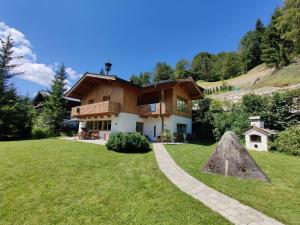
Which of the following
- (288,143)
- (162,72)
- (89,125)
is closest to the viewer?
(288,143)

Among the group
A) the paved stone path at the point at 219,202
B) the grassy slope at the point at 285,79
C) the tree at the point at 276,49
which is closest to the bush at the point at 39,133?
the paved stone path at the point at 219,202

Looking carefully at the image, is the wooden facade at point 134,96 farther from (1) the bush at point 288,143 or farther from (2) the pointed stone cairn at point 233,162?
(2) the pointed stone cairn at point 233,162

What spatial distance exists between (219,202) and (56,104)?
88.5ft

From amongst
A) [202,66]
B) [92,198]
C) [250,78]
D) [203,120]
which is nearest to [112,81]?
[203,120]

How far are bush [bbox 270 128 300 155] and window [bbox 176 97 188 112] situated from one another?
9387 mm

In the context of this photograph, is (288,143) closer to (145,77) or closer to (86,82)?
(86,82)

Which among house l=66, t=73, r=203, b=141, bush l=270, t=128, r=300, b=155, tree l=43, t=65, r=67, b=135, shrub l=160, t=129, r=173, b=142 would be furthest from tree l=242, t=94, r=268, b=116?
tree l=43, t=65, r=67, b=135

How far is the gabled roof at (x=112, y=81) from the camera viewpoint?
1767 cm

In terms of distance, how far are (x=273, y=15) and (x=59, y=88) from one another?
160ft

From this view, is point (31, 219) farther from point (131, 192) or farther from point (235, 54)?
point (235, 54)

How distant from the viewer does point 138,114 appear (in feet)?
65.8

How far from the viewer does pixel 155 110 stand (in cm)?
1830

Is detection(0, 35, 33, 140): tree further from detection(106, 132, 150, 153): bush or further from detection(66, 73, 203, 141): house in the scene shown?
detection(106, 132, 150, 153): bush

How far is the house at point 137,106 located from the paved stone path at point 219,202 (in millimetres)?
11395
